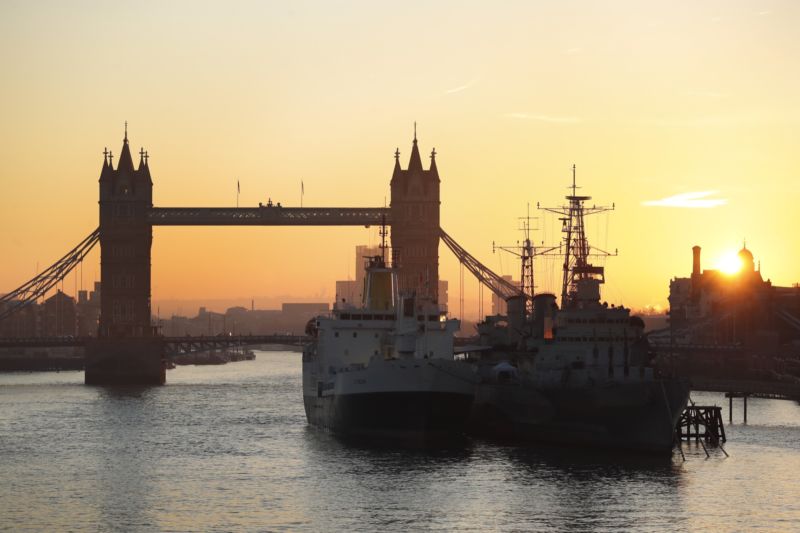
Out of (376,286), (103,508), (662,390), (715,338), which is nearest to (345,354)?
(376,286)

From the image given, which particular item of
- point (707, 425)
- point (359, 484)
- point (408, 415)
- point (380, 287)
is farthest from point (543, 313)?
point (359, 484)

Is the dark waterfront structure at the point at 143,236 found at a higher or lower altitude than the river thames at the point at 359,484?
higher

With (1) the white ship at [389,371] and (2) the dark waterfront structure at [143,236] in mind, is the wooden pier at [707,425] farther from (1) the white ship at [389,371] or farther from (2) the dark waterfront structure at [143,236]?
(2) the dark waterfront structure at [143,236]

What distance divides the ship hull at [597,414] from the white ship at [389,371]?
3.06 meters

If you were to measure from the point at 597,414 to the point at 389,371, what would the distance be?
1030 centimetres

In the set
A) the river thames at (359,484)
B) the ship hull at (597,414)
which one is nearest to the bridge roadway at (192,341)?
the river thames at (359,484)

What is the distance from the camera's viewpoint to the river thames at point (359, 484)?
188 ft

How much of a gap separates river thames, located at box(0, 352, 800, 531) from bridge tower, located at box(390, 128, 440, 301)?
263 ft

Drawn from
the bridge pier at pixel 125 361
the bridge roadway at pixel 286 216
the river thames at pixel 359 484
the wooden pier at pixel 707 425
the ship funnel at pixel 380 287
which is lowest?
the river thames at pixel 359 484

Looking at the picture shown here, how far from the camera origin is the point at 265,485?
66.2 meters

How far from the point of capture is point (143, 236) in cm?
17950

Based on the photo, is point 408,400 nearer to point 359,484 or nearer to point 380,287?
point 359,484

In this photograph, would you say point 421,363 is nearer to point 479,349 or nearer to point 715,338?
point 479,349

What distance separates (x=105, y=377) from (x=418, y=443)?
94.5 metres
